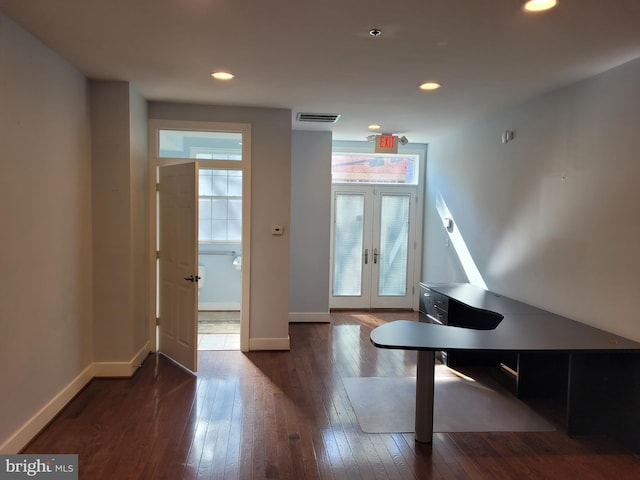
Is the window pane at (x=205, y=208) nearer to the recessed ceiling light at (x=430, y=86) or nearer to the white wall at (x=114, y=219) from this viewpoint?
the white wall at (x=114, y=219)

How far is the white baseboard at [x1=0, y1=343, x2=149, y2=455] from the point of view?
2.57 metres

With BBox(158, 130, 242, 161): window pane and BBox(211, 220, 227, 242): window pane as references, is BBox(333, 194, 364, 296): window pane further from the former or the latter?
BBox(158, 130, 242, 161): window pane

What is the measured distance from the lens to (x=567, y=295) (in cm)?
345

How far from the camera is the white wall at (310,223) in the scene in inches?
225

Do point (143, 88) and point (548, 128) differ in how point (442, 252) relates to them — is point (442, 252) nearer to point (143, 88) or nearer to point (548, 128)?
point (548, 128)

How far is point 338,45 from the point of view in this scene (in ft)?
8.90

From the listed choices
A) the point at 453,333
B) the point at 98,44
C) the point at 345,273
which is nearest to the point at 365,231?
the point at 345,273

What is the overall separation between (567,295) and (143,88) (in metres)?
4.01

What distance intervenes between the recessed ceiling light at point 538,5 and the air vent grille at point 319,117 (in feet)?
8.64

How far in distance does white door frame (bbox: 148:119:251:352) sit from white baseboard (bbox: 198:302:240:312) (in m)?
1.81

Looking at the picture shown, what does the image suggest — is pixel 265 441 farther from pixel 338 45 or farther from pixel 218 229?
pixel 218 229

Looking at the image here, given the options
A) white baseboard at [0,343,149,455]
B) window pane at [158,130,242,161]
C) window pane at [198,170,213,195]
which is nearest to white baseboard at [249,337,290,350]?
white baseboard at [0,343,149,455]

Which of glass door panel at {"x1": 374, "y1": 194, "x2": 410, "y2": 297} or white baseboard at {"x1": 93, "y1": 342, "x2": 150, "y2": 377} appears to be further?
glass door panel at {"x1": 374, "y1": 194, "x2": 410, "y2": 297}

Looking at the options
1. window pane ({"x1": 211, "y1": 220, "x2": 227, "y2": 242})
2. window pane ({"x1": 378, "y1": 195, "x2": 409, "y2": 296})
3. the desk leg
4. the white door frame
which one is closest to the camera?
the desk leg
